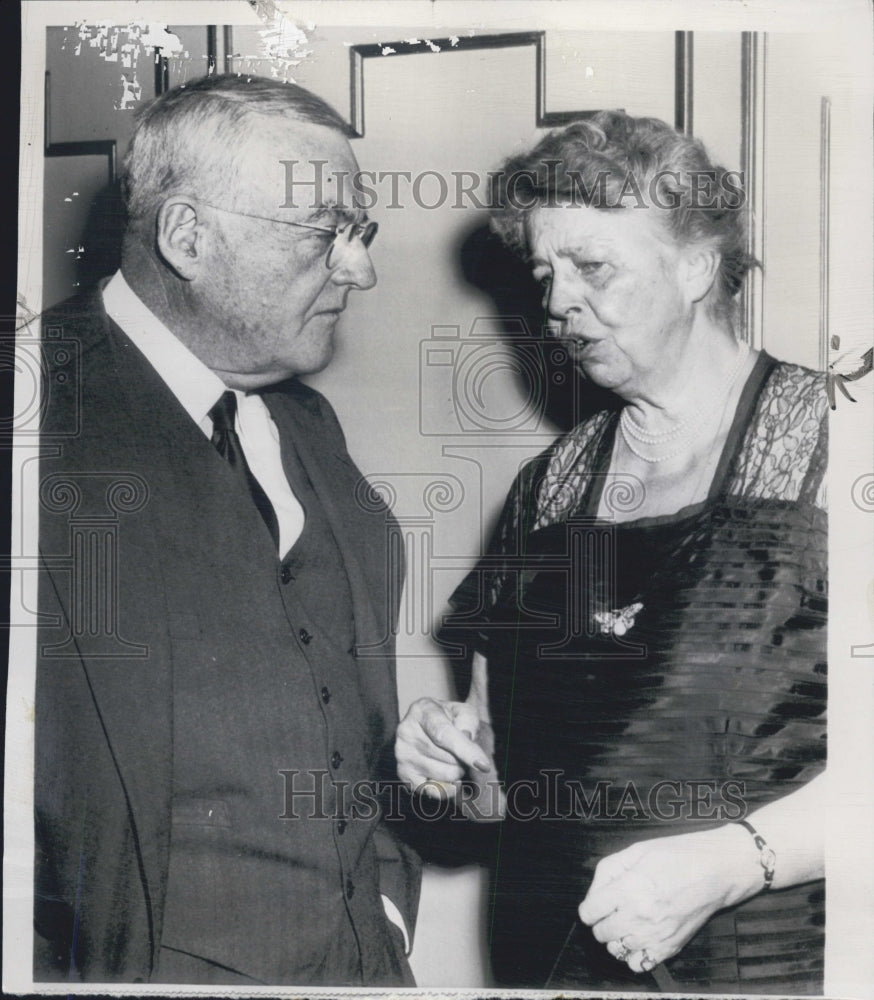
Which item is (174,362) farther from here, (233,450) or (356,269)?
(356,269)

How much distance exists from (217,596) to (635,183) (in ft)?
3.06

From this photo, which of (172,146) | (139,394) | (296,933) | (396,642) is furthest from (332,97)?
(296,933)

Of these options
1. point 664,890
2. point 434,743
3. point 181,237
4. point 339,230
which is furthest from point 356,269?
point 664,890

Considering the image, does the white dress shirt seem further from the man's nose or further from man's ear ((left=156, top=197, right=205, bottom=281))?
the man's nose

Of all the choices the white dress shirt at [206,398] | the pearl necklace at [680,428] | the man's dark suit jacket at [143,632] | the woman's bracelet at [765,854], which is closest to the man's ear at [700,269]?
the pearl necklace at [680,428]

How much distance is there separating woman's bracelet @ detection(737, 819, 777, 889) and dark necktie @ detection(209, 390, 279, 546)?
88 cm

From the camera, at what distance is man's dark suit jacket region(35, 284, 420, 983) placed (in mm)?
1652

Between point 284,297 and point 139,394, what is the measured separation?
281mm

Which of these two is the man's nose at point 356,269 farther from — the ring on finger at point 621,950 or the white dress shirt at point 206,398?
the ring on finger at point 621,950

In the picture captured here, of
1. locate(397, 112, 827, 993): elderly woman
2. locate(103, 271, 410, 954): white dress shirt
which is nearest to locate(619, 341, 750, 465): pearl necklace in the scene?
locate(397, 112, 827, 993): elderly woman

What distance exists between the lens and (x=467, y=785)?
171 cm

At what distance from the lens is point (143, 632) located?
65.7 inches

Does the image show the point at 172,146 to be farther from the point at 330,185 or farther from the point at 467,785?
the point at 467,785

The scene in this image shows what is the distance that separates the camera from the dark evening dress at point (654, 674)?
5.45 feet
